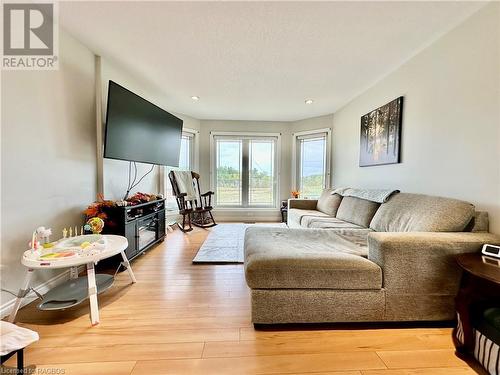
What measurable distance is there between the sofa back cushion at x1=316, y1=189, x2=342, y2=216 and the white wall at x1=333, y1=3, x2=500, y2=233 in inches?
31.6

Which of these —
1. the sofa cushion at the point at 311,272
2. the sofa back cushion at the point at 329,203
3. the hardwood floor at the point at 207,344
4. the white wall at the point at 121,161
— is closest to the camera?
the hardwood floor at the point at 207,344

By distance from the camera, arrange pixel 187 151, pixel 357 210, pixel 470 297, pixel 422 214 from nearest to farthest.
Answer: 1. pixel 470 297
2. pixel 422 214
3. pixel 357 210
4. pixel 187 151

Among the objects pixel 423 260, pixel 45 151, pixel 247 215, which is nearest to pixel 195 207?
pixel 247 215

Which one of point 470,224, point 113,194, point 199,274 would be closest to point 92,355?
point 199,274

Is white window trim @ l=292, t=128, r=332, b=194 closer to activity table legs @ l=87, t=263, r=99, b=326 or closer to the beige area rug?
the beige area rug

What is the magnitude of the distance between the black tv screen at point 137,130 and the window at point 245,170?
1.69 meters

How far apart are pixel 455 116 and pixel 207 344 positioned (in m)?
2.63

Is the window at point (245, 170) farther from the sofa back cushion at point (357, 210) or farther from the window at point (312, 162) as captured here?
the sofa back cushion at point (357, 210)

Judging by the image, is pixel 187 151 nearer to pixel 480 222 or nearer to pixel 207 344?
pixel 207 344

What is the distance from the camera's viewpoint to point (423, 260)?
→ 4.82ft

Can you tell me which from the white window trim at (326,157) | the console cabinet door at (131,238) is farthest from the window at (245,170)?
the console cabinet door at (131,238)

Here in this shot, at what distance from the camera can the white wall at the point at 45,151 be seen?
1.63 metres

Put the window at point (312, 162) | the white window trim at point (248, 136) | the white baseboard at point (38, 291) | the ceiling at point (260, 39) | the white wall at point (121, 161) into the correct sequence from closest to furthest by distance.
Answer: the white baseboard at point (38, 291), the ceiling at point (260, 39), the white wall at point (121, 161), the window at point (312, 162), the white window trim at point (248, 136)

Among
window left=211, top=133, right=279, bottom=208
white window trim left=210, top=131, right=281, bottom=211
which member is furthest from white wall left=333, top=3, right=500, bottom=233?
window left=211, top=133, right=279, bottom=208
